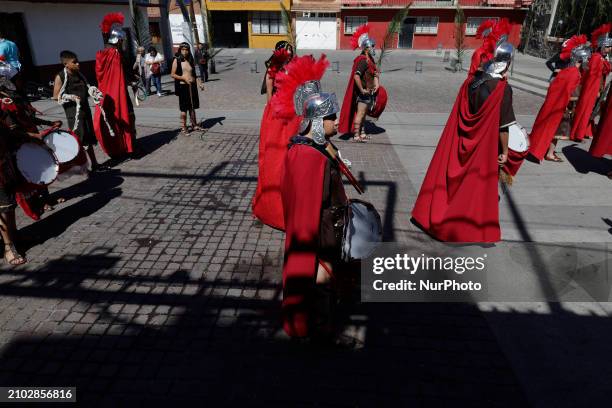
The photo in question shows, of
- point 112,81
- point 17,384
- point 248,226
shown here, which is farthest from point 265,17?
point 17,384

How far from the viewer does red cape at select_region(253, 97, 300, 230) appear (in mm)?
4723

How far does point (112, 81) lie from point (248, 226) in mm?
4026

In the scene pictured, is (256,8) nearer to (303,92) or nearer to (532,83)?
(532,83)

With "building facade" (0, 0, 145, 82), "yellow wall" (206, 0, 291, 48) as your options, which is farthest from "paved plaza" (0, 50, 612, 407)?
"yellow wall" (206, 0, 291, 48)

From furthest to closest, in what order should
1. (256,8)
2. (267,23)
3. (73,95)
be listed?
(267,23)
(256,8)
(73,95)

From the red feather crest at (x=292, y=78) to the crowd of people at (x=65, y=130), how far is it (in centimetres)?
304

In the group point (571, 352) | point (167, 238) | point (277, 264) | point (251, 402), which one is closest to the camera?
point (251, 402)

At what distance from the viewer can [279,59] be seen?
6.04 m

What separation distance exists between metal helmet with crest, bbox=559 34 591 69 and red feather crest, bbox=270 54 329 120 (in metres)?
6.30

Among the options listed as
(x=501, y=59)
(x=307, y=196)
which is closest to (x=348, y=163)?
(x=307, y=196)

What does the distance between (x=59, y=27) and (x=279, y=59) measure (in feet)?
45.5

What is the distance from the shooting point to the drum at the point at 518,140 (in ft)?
15.5

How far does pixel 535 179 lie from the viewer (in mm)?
6793

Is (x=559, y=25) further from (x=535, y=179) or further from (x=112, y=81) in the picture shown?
(x=112, y=81)
